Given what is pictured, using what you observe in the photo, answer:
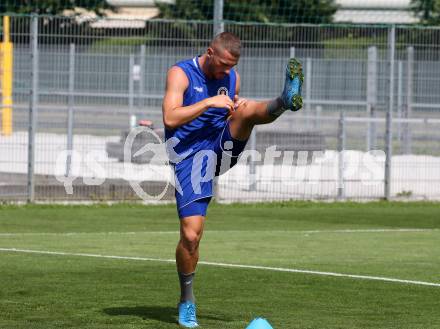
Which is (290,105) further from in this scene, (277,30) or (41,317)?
(277,30)

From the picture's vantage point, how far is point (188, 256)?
29.3ft

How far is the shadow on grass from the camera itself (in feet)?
29.5

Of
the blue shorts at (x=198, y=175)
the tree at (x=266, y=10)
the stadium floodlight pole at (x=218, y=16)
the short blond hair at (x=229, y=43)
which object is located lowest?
the blue shorts at (x=198, y=175)

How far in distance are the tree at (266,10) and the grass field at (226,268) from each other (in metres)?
5.94

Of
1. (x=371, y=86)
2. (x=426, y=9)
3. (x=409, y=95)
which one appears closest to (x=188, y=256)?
(x=371, y=86)

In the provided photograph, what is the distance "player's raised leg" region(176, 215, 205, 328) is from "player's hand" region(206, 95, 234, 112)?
0.89 meters

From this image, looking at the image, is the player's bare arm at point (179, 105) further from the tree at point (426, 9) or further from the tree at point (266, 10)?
the tree at point (426, 9)

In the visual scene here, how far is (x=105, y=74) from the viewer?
67.3 ft

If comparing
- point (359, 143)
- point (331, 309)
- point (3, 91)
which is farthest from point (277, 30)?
point (331, 309)

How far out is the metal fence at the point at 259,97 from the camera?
65.7ft

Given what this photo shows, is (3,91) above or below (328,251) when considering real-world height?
above

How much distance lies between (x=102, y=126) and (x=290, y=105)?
14.3m

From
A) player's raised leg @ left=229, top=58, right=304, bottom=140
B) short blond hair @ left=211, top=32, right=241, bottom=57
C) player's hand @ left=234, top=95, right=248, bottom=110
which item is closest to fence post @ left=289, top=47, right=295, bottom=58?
player's raised leg @ left=229, top=58, right=304, bottom=140

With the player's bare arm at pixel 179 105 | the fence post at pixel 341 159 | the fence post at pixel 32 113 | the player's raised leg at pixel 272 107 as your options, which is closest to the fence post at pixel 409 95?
the fence post at pixel 341 159
